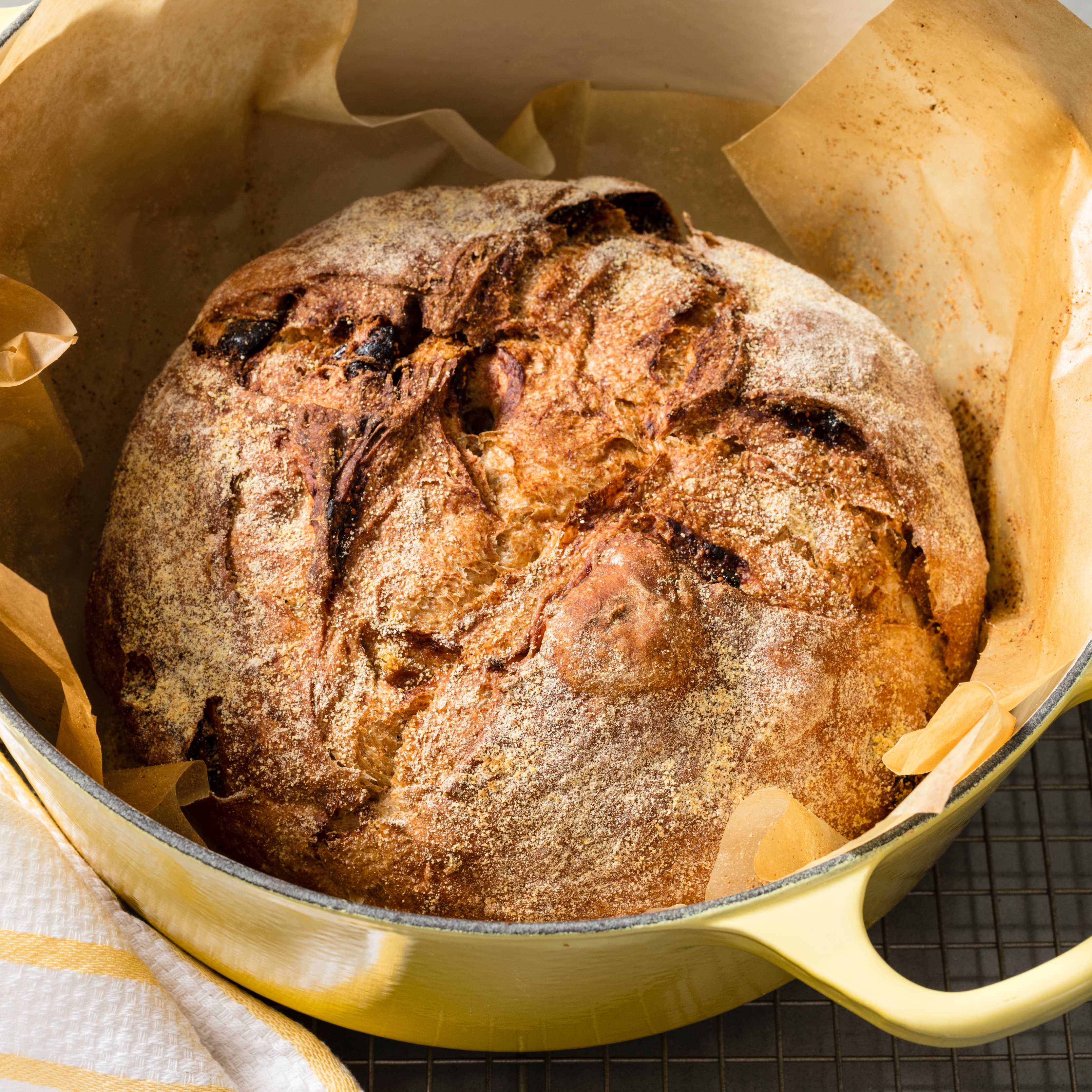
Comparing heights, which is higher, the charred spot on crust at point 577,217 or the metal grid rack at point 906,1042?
the charred spot on crust at point 577,217

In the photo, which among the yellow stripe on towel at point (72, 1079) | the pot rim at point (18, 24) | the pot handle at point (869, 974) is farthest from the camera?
the pot rim at point (18, 24)

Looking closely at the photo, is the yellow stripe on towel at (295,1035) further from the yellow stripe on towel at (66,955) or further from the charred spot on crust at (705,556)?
the charred spot on crust at (705,556)

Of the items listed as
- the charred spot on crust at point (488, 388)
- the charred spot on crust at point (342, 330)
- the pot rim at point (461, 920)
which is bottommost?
the pot rim at point (461, 920)

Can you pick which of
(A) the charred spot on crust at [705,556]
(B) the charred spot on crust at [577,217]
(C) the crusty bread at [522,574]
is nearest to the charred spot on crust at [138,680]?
(C) the crusty bread at [522,574]

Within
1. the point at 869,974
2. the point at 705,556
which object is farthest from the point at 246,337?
the point at 869,974

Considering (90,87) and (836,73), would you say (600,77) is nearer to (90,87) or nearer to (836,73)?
(836,73)

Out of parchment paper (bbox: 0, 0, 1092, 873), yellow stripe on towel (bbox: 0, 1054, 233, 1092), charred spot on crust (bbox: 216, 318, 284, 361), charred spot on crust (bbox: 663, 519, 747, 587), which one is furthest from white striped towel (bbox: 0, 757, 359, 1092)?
charred spot on crust (bbox: 663, 519, 747, 587)

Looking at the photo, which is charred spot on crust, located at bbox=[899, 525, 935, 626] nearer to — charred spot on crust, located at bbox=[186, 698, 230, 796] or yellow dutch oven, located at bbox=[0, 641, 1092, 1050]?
yellow dutch oven, located at bbox=[0, 641, 1092, 1050]
